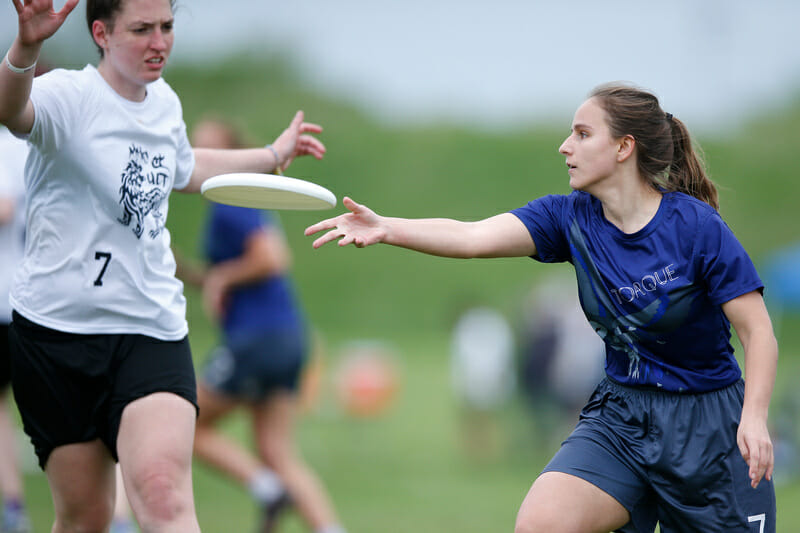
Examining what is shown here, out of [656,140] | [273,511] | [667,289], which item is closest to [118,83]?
[656,140]

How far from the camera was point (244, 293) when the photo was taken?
18.8 feet

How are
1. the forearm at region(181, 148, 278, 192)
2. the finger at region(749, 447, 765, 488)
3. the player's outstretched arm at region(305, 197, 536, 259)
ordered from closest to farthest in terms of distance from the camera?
the finger at region(749, 447, 765, 488) → the player's outstretched arm at region(305, 197, 536, 259) → the forearm at region(181, 148, 278, 192)

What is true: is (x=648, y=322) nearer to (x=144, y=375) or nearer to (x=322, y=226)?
(x=322, y=226)

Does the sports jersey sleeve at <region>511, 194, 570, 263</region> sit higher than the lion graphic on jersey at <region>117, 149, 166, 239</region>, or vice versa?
the sports jersey sleeve at <region>511, 194, 570, 263</region>

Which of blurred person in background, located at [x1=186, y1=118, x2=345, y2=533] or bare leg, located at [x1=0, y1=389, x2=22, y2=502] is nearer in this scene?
bare leg, located at [x1=0, y1=389, x2=22, y2=502]

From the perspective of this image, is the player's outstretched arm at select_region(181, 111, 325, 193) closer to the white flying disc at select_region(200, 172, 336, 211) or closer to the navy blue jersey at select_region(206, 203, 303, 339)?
the white flying disc at select_region(200, 172, 336, 211)

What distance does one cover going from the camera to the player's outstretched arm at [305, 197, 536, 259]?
3.13 m

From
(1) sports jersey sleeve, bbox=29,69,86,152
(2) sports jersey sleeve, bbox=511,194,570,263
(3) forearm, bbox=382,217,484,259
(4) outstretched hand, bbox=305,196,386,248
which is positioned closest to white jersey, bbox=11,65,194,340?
(1) sports jersey sleeve, bbox=29,69,86,152

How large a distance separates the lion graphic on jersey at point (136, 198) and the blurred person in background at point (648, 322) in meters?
0.60

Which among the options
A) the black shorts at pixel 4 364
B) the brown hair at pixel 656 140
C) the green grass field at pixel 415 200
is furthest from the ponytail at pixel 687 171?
the green grass field at pixel 415 200

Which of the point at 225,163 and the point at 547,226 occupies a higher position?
the point at 547,226

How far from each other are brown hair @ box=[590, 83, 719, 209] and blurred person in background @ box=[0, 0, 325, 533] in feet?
4.99

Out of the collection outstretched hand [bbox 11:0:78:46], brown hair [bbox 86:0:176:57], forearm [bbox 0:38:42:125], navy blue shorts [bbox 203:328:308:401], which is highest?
brown hair [bbox 86:0:176:57]

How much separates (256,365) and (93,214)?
2.51 metres
